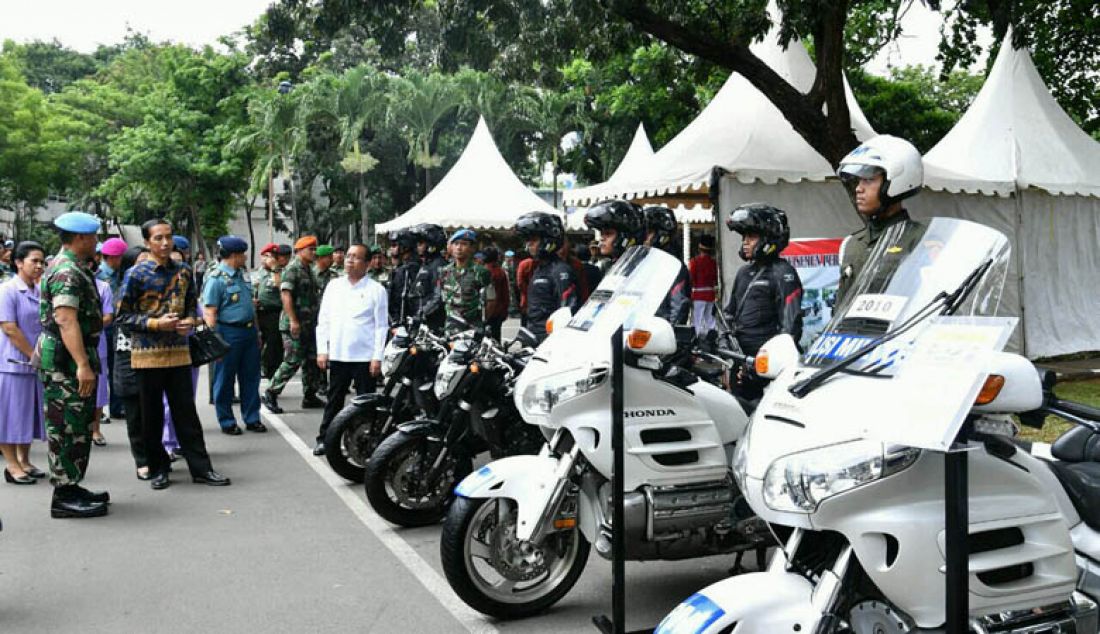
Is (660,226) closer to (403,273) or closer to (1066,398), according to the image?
(403,273)

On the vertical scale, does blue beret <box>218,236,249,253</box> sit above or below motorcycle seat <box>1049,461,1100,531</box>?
above

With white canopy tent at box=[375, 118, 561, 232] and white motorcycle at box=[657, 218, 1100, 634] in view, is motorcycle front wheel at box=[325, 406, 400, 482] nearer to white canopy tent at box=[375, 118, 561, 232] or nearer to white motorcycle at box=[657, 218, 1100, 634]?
white motorcycle at box=[657, 218, 1100, 634]

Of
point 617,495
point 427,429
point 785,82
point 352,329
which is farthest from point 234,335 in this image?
point 617,495

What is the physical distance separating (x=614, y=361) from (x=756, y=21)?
27.1ft

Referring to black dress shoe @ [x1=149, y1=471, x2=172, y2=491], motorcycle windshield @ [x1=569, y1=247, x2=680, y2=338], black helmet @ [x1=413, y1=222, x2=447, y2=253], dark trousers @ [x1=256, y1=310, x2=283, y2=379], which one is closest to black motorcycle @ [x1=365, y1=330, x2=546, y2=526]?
motorcycle windshield @ [x1=569, y1=247, x2=680, y2=338]

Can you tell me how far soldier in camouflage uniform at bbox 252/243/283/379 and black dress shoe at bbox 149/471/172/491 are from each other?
15.0ft

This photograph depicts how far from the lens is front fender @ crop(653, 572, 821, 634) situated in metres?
2.71

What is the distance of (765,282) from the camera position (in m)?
5.99

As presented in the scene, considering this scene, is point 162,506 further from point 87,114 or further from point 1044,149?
point 87,114

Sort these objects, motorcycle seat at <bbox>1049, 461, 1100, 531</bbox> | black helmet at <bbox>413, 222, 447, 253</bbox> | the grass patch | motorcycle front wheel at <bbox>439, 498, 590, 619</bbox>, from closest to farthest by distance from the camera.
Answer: motorcycle seat at <bbox>1049, 461, 1100, 531</bbox>
motorcycle front wheel at <bbox>439, 498, 590, 619</bbox>
the grass patch
black helmet at <bbox>413, 222, 447, 253</bbox>

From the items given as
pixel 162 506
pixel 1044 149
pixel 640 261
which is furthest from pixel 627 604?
pixel 1044 149

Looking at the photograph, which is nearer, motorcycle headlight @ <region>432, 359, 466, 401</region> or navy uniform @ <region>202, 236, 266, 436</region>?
motorcycle headlight @ <region>432, 359, 466, 401</region>

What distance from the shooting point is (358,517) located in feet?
21.6

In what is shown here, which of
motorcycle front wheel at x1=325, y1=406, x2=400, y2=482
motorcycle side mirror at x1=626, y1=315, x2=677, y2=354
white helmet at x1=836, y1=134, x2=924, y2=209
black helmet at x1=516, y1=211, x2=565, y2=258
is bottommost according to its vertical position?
motorcycle front wheel at x1=325, y1=406, x2=400, y2=482
